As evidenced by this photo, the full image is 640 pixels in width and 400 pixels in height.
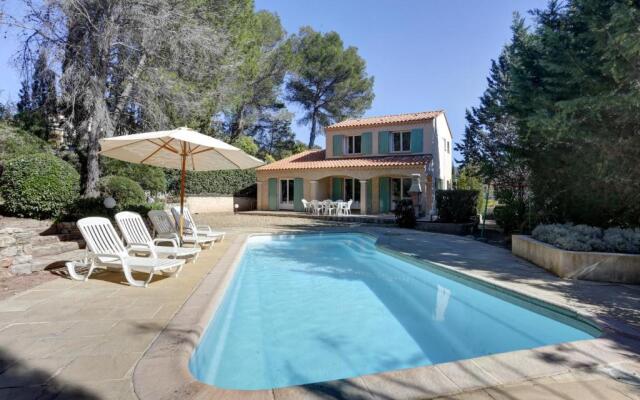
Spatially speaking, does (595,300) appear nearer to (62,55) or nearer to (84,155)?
(62,55)

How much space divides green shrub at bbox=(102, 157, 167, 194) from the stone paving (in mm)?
10100

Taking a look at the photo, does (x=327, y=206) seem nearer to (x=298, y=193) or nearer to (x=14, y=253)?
(x=298, y=193)

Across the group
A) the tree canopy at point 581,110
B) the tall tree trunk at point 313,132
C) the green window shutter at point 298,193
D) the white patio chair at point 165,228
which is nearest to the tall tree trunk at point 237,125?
the tall tree trunk at point 313,132

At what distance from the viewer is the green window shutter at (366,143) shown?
24250 millimetres

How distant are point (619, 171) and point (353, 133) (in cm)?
1809

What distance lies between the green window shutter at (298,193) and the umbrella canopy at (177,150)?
1451 cm

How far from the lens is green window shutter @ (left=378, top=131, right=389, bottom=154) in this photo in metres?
23.7

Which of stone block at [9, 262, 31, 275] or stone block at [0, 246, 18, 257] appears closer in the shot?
stone block at [0, 246, 18, 257]

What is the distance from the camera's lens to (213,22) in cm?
1658

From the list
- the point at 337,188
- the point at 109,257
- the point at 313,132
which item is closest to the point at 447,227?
the point at 337,188

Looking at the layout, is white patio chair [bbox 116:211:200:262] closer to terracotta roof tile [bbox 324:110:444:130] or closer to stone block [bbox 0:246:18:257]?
stone block [bbox 0:246:18:257]

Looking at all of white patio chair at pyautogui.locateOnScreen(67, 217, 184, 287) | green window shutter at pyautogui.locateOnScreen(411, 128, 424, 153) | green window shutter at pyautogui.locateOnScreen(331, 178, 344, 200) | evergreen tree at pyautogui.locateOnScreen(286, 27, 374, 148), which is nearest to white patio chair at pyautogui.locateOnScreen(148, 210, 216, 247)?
white patio chair at pyautogui.locateOnScreen(67, 217, 184, 287)

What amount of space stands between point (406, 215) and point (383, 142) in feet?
28.9

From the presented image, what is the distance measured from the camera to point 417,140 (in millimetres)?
22594
